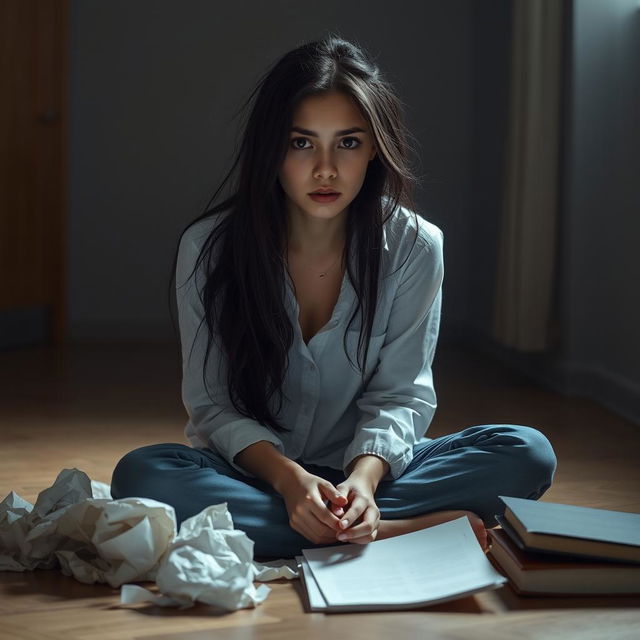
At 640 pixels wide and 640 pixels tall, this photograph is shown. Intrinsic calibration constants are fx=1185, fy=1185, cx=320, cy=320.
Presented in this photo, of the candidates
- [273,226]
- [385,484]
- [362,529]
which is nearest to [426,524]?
[385,484]

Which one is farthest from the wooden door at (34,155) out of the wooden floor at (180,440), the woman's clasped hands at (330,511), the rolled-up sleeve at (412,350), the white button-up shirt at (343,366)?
the woman's clasped hands at (330,511)

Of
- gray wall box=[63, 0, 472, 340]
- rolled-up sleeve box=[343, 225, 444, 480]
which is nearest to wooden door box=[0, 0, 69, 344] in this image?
gray wall box=[63, 0, 472, 340]

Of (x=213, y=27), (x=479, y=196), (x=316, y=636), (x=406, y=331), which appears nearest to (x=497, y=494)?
(x=406, y=331)

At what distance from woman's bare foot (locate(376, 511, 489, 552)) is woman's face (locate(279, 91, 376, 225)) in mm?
527

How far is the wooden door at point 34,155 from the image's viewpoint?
4.80 m

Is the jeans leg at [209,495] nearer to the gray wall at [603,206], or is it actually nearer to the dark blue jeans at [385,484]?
the dark blue jeans at [385,484]

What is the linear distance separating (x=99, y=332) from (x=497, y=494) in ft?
11.8

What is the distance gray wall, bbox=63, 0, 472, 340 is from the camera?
17.3 feet

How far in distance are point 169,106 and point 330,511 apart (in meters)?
3.80

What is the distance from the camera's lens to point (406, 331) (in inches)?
83.3

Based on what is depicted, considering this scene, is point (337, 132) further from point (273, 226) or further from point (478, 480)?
point (478, 480)

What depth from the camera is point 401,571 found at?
1739 mm

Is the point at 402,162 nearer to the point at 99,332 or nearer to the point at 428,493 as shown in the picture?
the point at 428,493

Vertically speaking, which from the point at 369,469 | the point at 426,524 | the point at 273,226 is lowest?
the point at 426,524
